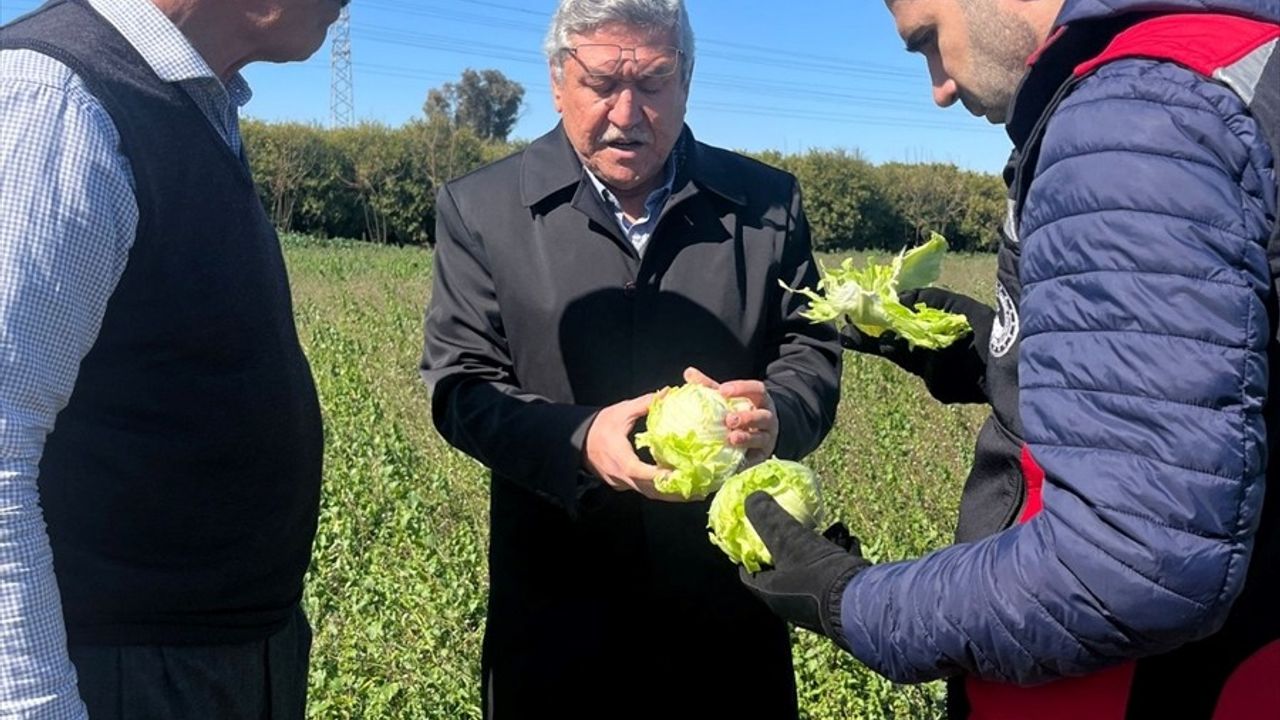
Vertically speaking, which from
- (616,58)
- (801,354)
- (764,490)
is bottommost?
(764,490)

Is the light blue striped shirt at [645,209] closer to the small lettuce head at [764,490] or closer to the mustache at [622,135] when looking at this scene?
the mustache at [622,135]

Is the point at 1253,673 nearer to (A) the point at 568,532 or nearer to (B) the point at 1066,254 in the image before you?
(B) the point at 1066,254

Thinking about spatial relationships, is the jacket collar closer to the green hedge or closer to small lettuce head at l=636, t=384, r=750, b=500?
small lettuce head at l=636, t=384, r=750, b=500

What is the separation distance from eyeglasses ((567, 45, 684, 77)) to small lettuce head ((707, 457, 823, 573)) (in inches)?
41.5

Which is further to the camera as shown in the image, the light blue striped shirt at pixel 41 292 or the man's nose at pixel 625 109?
the man's nose at pixel 625 109

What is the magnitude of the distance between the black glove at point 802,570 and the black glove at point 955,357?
2.55 feet

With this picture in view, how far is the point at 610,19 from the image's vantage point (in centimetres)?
273

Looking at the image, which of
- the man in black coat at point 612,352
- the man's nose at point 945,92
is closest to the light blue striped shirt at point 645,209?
the man in black coat at point 612,352

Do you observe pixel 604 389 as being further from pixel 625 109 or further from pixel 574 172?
pixel 625 109

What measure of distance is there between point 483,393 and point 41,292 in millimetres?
1355

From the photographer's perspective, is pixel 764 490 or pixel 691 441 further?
pixel 691 441

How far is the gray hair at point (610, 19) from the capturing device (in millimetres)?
2717

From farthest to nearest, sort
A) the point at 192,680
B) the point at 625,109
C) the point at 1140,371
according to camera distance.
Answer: the point at 625,109, the point at 192,680, the point at 1140,371

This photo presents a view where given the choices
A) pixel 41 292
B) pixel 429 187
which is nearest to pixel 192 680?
pixel 41 292
